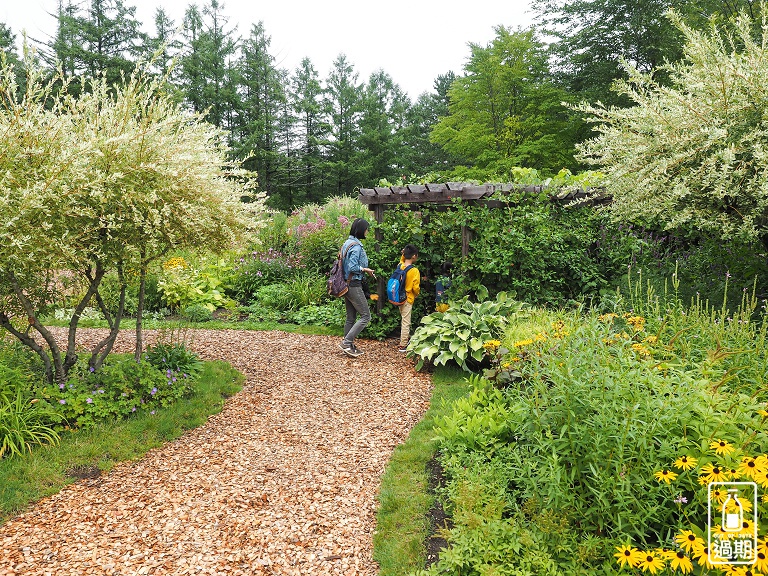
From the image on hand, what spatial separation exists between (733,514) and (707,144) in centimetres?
286

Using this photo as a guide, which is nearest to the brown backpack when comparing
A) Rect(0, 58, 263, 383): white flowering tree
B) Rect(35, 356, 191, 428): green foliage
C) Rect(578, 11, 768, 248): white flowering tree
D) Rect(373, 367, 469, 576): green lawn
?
Rect(0, 58, 263, 383): white flowering tree

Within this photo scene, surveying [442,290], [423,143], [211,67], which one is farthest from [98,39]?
[442,290]

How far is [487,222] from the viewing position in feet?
20.6

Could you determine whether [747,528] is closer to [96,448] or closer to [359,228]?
[96,448]

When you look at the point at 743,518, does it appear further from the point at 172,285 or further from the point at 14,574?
the point at 172,285

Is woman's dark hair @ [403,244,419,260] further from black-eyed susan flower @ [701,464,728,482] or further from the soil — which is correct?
black-eyed susan flower @ [701,464,728,482]

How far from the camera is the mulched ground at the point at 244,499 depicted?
253cm

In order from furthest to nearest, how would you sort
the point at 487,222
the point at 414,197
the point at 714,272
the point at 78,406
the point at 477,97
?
1. the point at 477,97
2. the point at 414,197
3. the point at 487,222
4. the point at 714,272
5. the point at 78,406

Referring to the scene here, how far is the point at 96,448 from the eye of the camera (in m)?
3.53

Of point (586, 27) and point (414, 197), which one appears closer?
point (414, 197)

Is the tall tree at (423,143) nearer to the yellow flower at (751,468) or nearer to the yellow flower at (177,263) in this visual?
the yellow flower at (177,263)

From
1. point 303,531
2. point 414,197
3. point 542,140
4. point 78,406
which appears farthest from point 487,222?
point 542,140

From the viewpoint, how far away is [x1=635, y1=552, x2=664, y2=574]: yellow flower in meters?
1.80

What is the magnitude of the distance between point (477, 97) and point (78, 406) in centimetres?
1839
